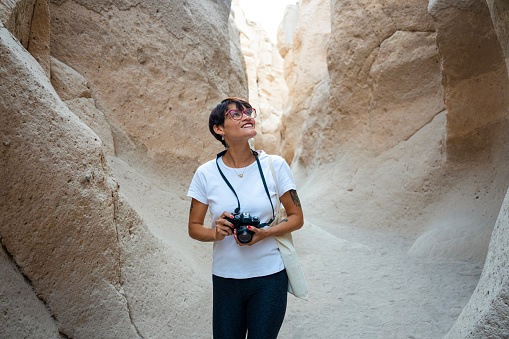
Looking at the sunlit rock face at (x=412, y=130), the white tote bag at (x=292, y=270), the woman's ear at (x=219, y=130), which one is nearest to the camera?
the white tote bag at (x=292, y=270)

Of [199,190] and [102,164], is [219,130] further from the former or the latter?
[102,164]

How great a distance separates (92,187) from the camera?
6.75 ft

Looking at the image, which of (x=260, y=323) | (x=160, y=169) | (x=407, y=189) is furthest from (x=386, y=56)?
(x=260, y=323)

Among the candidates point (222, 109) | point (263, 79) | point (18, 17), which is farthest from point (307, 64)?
point (222, 109)

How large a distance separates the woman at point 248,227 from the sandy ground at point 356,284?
1.31 m

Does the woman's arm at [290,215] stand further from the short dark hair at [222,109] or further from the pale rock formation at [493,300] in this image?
the pale rock formation at [493,300]

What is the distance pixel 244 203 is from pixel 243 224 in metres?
0.12

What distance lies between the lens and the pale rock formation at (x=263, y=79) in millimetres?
20609

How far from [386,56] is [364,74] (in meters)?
0.57

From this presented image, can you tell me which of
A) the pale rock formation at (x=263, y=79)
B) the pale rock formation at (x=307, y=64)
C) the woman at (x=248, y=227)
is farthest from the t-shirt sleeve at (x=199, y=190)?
the pale rock formation at (x=263, y=79)

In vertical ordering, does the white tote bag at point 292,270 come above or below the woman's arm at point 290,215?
below

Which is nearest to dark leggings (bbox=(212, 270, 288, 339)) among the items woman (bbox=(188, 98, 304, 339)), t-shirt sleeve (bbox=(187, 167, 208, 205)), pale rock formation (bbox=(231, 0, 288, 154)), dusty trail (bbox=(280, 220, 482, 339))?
woman (bbox=(188, 98, 304, 339))

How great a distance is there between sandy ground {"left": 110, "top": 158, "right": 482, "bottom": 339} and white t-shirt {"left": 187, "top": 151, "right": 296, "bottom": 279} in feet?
4.60

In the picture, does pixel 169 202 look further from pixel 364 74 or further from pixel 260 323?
pixel 364 74
